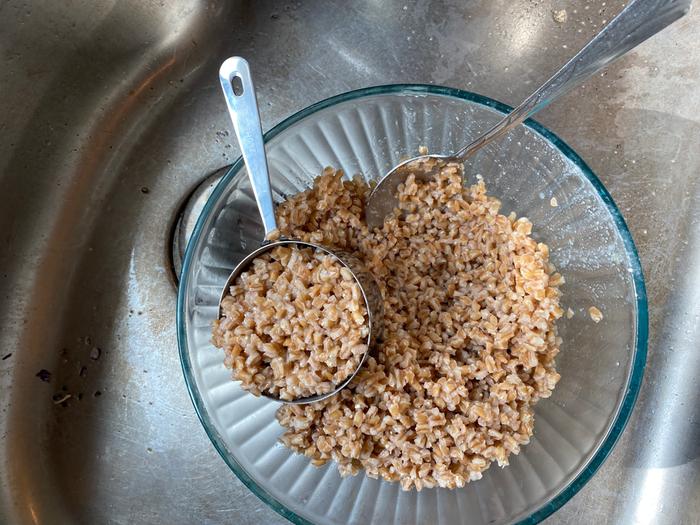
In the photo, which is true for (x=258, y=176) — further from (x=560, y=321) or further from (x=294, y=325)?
(x=560, y=321)

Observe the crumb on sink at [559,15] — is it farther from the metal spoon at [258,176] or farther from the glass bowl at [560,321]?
the metal spoon at [258,176]

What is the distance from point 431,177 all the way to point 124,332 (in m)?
0.60

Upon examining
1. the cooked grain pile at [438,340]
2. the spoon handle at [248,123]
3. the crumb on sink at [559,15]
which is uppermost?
the crumb on sink at [559,15]

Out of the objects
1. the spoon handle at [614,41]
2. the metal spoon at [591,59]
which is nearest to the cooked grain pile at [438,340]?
the metal spoon at [591,59]

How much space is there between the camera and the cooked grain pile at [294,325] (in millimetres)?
812

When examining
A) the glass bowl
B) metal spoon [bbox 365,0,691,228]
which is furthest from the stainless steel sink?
metal spoon [bbox 365,0,691,228]

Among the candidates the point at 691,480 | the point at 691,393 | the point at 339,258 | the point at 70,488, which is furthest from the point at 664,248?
the point at 70,488

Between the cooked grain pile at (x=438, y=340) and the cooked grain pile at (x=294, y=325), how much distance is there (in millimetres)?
55

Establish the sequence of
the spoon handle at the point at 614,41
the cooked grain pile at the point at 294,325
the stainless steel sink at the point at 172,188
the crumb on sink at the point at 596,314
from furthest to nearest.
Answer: the stainless steel sink at the point at 172,188, the crumb on sink at the point at 596,314, the cooked grain pile at the point at 294,325, the spoon handle at the point at 614,41

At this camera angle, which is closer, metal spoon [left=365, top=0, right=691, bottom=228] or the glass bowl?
metal spoon [left=365, top=0, right=691, bottom=228]

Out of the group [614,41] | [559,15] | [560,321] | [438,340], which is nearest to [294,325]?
[438,340]

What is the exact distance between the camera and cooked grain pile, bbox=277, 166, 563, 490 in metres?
0.84

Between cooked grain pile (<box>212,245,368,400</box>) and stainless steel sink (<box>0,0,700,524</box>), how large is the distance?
0.32m

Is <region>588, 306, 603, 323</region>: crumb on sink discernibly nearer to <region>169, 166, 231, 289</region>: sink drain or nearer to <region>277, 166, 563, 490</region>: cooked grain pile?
<region>277, 166, 563, 490</region>: cooked grain pile
